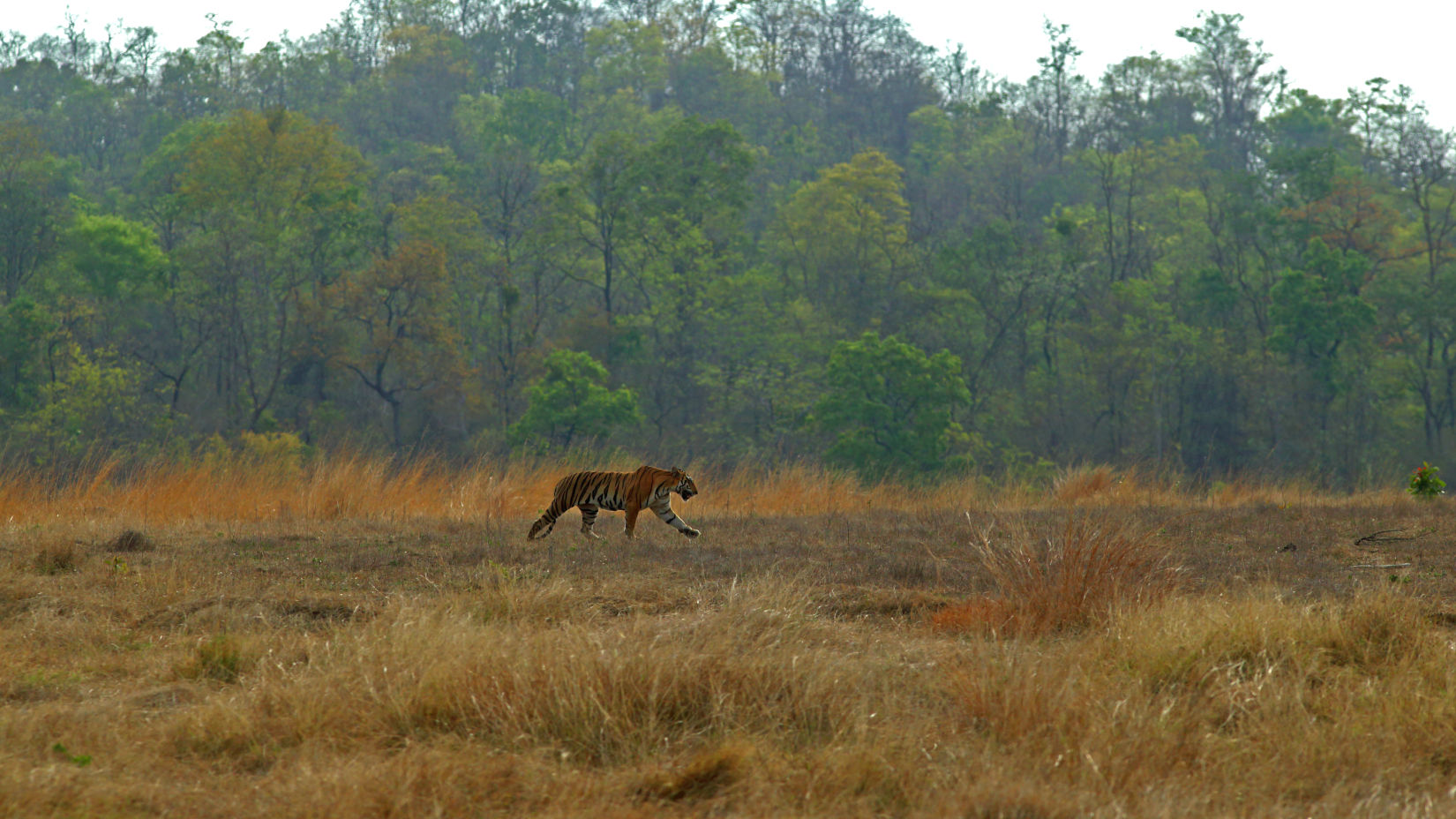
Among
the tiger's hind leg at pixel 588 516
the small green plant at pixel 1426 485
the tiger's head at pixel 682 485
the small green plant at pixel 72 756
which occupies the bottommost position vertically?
the small green plant at pixel 1426 485

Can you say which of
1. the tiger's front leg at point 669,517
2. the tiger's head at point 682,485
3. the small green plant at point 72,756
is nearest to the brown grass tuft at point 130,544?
the tiger's front leg at point 669,517

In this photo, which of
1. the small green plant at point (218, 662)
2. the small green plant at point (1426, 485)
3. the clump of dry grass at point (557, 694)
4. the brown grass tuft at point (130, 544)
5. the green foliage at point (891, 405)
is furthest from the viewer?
the green foliage at point (891, 405)

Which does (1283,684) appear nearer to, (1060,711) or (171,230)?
(1060,711)

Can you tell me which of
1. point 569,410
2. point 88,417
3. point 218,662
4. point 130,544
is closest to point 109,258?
point 88,417

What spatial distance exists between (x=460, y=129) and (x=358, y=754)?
167ft

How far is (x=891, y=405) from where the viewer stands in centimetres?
3219

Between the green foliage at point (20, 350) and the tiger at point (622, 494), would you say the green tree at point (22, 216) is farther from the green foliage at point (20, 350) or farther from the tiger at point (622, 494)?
the tiger at point (622, 494)

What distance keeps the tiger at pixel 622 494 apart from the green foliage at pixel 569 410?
68.8ft

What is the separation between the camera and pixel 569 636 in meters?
4.95

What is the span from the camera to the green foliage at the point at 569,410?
31.4 m

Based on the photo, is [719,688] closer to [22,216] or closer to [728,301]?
[728,301]

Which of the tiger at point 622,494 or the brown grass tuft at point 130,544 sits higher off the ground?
the tiger at point 622,494

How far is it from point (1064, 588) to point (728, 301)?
3352 centimetres

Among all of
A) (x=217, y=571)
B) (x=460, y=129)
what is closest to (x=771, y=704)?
(x=217, y=571)
